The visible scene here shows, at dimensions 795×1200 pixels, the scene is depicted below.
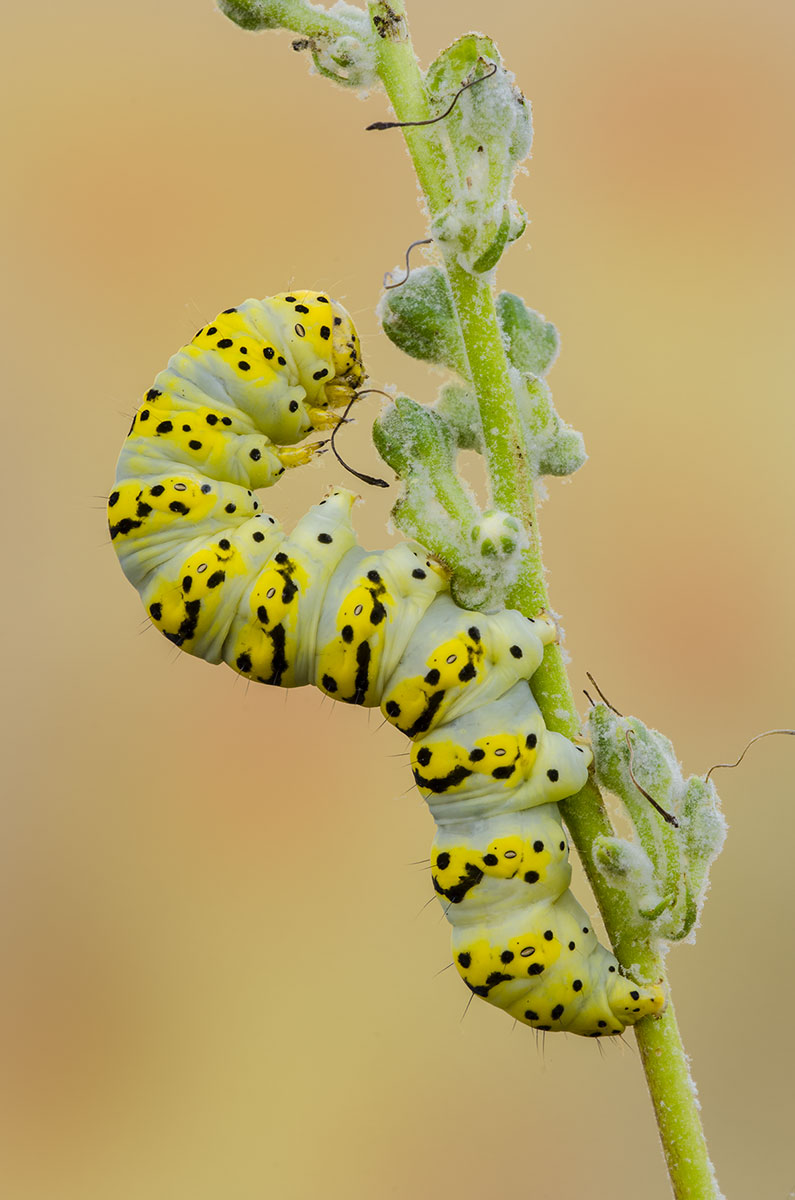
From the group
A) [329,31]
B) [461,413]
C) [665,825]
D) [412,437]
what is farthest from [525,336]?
[665,825]

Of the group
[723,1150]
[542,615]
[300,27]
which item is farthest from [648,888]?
[723,1150]

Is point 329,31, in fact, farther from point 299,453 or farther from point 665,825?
point 665,825

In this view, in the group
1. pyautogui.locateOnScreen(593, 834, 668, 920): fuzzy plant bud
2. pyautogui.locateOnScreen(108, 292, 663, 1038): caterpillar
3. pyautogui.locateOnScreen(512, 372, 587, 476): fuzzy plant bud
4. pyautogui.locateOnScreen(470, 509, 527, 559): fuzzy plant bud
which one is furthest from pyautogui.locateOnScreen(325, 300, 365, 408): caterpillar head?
pyautogui.locateOnScreen(593, 834, 668, 920): fuzzy plant bud

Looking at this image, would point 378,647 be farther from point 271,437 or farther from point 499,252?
point 499,252

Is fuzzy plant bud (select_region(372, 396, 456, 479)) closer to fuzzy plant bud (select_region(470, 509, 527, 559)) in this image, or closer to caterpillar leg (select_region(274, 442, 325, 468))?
fuzzy plant bud (select_region(470, 509, 527, 559))

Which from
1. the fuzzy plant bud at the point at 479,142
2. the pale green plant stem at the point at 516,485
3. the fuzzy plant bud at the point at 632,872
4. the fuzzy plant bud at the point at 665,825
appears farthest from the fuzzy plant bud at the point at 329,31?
the fuzzy plant bud at the point at 632,872
